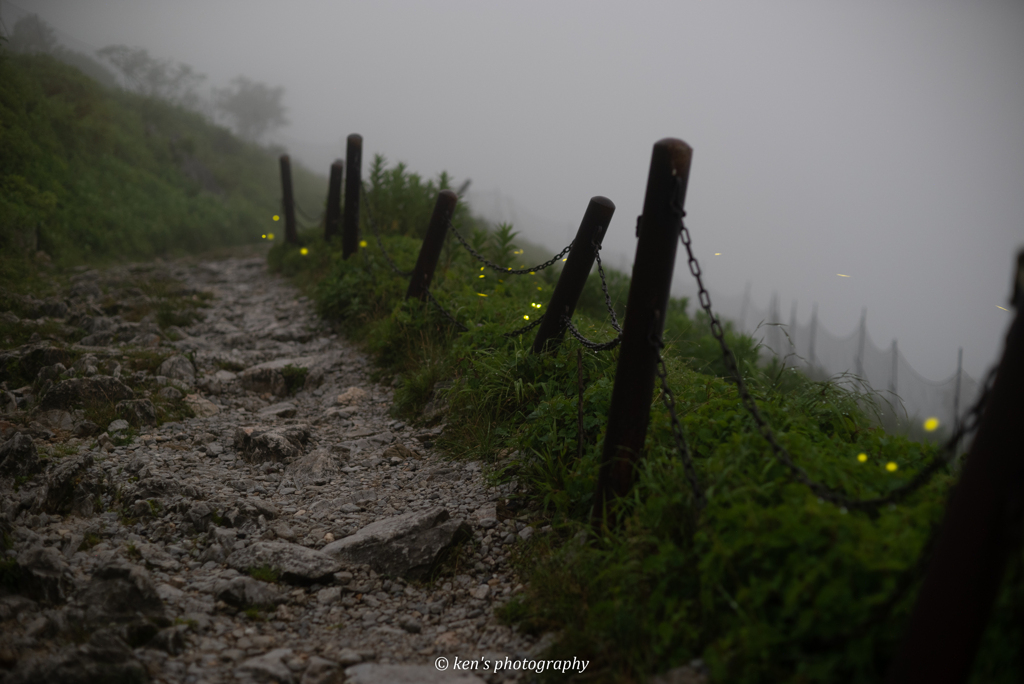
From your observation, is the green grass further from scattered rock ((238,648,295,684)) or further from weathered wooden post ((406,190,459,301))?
weathered wooden post ((406,190,459,301))

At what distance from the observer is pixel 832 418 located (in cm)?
282

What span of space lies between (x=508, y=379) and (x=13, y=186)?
29.0 ft

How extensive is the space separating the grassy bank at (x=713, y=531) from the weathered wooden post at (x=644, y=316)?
0.42 ft

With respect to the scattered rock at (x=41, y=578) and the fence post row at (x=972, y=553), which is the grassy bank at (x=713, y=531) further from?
the scattered rock at (x=41, y=578)

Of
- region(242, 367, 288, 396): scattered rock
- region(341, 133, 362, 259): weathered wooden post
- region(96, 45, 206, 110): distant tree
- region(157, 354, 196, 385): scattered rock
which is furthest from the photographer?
region(96, 45, 206, 110): distant tree

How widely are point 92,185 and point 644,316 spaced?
11894 millimetres

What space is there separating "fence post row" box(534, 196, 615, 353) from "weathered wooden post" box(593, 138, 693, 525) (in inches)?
51.0

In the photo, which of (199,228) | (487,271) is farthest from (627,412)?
(199,228)

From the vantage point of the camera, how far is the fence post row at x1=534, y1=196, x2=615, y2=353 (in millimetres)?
3764

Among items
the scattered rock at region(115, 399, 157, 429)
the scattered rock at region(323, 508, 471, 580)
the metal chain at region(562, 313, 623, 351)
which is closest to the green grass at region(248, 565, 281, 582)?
the scattered rock at region(323, 508, 471, 580)

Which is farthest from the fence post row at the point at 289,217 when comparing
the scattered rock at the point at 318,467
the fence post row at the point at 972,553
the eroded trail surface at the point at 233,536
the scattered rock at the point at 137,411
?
the fence post row at the point at 972,553

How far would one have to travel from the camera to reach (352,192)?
7801 millimetres

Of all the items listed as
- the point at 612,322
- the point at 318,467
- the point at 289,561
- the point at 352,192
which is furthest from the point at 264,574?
the point at 352,192

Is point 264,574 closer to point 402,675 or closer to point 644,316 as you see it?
point 402,675
